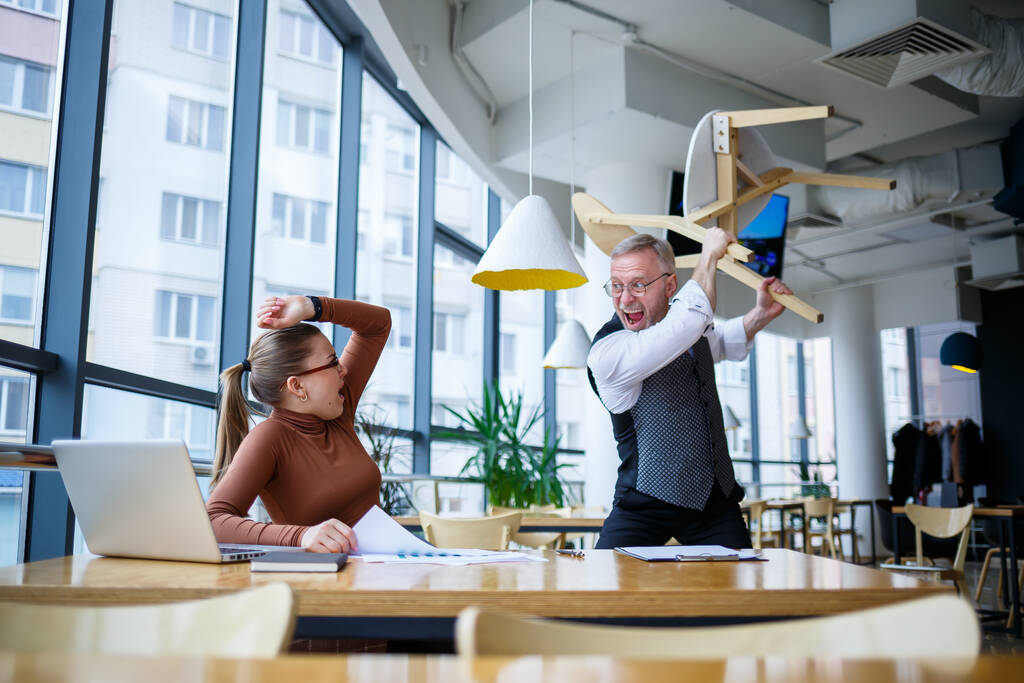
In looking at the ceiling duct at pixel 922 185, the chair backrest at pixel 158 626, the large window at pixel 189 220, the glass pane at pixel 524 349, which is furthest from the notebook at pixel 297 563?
the ceiling duct at pixel 922 185

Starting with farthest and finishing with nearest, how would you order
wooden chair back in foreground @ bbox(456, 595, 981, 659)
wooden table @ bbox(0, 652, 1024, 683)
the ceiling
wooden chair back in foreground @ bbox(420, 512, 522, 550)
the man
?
the ceiling < wooden chair back in foreground @ bbox(420, 512, 522, 550) < the man < wooden chair back in foreground @ bbox(456, 595, 981, 659) < wooden table @ bbox(0, 652, 1024, 683)

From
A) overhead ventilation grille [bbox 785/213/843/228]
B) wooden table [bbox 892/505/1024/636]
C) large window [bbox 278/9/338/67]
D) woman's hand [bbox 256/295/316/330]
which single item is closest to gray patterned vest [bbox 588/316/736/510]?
woman's hand [bbox 256/295/316/330]

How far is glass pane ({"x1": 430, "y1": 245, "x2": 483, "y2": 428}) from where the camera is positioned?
7656mm

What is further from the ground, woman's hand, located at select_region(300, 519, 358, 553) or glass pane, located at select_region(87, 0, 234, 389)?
glass pane, located at select_region(87, 0, 234, 389)

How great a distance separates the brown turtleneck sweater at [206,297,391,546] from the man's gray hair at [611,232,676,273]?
0.76 metres

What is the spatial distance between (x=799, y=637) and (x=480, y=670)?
0.40m

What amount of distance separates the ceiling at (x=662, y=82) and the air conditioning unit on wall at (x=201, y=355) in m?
1.89

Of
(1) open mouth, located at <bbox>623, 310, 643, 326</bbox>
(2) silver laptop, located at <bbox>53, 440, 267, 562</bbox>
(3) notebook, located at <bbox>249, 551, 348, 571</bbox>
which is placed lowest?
(3) notebook, located at <bbox>249, 551, 348, 571</bbox>

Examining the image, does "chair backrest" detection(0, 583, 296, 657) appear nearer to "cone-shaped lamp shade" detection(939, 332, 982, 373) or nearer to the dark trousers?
the dark trousers

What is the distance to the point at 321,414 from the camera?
6.74 ft

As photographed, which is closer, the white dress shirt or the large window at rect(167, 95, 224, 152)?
the white dress shirt

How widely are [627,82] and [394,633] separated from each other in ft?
15.8

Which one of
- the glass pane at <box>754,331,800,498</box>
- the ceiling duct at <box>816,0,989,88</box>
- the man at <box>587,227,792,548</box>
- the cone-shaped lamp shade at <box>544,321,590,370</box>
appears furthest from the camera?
the glass pane at <box>754,331,800,498</box>

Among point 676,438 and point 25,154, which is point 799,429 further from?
point 25,154
